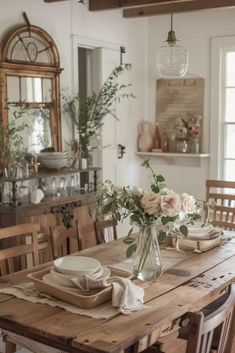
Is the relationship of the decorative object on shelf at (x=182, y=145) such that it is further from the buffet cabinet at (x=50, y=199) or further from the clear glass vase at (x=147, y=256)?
the clear glass vase at (x=147, y=256)

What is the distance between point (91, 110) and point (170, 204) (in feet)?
8.97

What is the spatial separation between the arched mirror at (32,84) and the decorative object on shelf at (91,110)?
8.5 inches

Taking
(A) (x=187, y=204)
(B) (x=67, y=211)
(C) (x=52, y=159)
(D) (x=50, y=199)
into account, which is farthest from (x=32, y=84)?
(A) (x=187, y=204)

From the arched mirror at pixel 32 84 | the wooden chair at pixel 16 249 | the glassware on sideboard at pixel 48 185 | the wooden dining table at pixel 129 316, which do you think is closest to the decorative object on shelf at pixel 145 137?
the glassware on sideboard at pixel 48 185

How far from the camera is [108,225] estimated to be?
10.8ft

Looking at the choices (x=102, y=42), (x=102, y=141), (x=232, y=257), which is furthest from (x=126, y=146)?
(x=232, y=257)

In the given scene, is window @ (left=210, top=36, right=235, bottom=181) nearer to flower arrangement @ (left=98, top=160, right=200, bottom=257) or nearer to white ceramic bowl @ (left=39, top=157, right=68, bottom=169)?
white ceramic bowl @ (left=39, top=157, right=68, bottom=169)

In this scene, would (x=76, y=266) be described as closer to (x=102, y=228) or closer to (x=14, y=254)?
(x=14, y=254)

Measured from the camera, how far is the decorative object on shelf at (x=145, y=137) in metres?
5.72

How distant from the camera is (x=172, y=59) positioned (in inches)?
130

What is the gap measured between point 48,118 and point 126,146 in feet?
4.27

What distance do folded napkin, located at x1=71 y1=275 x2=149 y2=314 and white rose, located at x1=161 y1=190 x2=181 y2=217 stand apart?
367 millimetres

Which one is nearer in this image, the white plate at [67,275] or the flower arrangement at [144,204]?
the white plate at [67,275]

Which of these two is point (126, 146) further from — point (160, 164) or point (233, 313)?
point (233, 313)
